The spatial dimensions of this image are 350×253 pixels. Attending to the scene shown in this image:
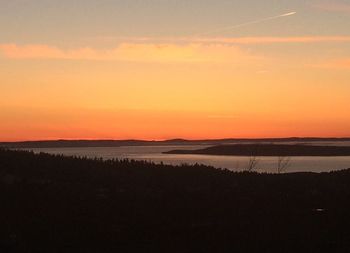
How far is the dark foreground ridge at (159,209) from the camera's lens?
15.4 meters

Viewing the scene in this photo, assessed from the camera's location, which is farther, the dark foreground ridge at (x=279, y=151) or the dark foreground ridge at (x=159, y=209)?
Answer: the dark foreground ridge at (x=279, y=151)

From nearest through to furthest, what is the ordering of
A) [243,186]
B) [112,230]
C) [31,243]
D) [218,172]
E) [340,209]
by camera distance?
[31,243] → [112,230] → [340,209] → [243,186] → [218,172]

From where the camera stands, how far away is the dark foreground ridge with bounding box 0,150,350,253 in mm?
15398

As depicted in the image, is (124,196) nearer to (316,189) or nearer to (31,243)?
(31,243)

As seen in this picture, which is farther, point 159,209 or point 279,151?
point 279,151

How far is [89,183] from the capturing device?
24.1 m

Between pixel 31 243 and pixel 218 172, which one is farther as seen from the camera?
pixel 218 172

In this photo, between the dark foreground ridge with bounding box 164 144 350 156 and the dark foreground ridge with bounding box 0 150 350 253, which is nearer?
the dark foreground ridge with bounding box 0 150 350 253

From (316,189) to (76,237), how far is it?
44.3 feet

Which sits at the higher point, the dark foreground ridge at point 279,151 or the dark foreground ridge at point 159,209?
the dark foreground ridge at point 279,151

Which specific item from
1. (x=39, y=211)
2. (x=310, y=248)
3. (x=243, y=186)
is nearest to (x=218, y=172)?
(x=243, y=186)

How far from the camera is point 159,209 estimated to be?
783 inches

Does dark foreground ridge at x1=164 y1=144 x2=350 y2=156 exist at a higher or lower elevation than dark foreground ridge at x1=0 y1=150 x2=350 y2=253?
higher

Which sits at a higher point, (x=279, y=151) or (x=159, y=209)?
(x=279, y=151)
